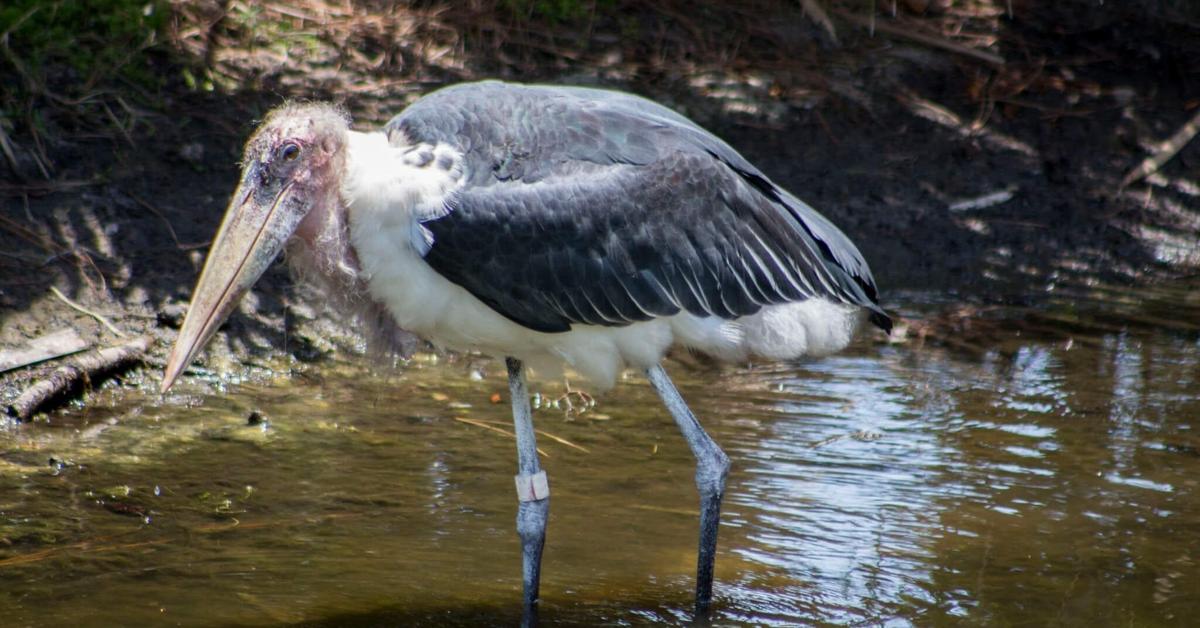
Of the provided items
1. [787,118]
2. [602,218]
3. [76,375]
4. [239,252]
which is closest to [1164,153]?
[787,118]

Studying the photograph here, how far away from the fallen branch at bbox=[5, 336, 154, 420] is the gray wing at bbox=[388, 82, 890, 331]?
189cm

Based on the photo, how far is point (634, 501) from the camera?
4.41m

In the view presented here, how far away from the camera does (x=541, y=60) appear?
722cm

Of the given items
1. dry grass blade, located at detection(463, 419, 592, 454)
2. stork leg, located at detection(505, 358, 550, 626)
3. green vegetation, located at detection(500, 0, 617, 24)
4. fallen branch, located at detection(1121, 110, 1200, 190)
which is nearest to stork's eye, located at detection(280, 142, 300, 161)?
stork leg, located at detection(505, 358, 550, 626)

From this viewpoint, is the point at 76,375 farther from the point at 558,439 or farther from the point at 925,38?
the point at 925,38

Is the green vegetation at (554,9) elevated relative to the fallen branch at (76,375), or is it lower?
elevated

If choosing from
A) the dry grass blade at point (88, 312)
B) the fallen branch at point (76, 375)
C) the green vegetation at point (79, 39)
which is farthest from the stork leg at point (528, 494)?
the green vegetation at point (79, 39)

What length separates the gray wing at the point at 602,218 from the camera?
347cm

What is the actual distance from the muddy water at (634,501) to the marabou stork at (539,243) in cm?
37

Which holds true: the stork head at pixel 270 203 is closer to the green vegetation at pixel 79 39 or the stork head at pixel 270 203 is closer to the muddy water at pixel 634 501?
the muddy water at pixel 634 501

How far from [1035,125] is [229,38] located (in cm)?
399

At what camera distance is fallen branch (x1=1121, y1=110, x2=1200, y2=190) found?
712 cm

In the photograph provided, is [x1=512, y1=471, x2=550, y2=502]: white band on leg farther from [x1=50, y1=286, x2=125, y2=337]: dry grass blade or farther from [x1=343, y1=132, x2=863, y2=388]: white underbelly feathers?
[x1=50, y1=286, x2=125, y2=337]: dry grass blade

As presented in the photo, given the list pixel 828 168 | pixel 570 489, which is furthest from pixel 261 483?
pixel 828 168
